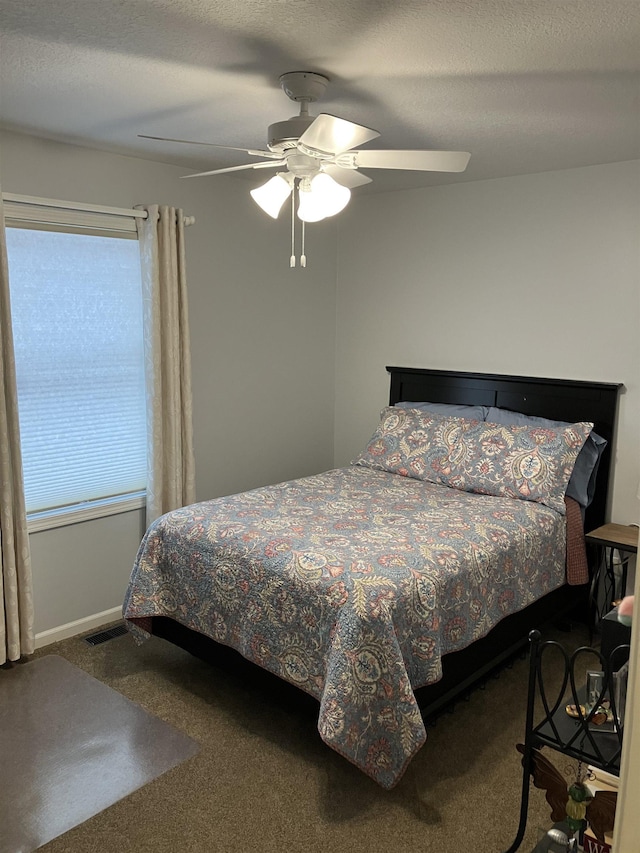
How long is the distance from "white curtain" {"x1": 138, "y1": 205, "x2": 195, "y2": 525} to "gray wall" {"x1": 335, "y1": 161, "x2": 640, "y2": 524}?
4.55 feet

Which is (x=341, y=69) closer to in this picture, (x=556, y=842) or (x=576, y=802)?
(x=576, y=802)

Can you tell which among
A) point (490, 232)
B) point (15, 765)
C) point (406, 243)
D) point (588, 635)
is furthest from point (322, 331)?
point (15, 765)

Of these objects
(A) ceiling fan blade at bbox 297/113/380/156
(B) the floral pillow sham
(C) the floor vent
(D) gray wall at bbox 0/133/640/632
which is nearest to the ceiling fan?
(A) ceiling fan blade at bbox 297/113/380/156

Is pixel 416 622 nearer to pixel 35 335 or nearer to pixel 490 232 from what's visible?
pixel 35 335

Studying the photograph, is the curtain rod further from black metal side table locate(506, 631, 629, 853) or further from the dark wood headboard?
black metal side table locate(506, 631, 629, 853)

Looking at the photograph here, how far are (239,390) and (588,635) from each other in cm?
242

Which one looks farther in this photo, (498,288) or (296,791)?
(498,288)

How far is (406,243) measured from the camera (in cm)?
443

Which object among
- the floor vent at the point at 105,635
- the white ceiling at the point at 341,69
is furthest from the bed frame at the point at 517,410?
the white ceiling at the point at 341,69

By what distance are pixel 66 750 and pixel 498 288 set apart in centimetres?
320

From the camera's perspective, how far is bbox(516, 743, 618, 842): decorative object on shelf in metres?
1.52

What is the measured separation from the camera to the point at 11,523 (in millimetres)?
3133

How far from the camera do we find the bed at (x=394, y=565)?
230cm

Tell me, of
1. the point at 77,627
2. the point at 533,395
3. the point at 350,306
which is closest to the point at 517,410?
the point at 533,395
